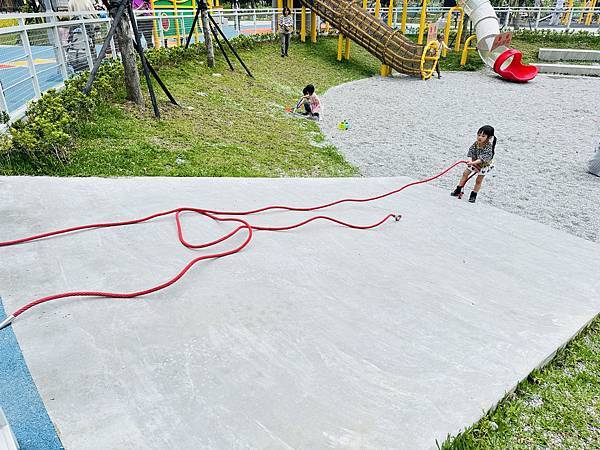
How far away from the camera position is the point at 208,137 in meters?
6.14

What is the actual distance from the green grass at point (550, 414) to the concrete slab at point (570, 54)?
16.6m

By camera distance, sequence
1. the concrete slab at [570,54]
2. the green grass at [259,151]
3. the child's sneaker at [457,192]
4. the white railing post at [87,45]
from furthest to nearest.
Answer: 1. the concrete slab at [570,54]
2. the white railing post at [87,45]
3. the child's sneaker at [457,192]
4. the green grass at [259,151]

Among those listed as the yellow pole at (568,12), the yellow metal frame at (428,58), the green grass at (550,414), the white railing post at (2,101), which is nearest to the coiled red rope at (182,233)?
the green grass at (550,414)

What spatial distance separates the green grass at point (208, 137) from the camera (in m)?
4.81

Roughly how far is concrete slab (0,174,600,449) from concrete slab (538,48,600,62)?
1484 centimetres

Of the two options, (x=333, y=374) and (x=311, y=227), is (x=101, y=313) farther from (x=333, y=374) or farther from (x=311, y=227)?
(x=311, y=227)

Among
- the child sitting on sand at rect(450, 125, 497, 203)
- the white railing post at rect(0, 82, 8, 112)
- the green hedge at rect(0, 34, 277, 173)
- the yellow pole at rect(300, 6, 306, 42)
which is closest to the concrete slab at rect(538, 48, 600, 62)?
the yellow pole at rect(300, 6, 306, 42)

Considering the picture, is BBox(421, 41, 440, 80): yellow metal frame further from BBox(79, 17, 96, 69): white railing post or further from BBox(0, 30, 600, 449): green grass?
BBox(79, 17, 96, 69): white railing post

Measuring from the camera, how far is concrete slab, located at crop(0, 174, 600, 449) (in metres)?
1.72

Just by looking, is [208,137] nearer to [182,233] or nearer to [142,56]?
[142,56]

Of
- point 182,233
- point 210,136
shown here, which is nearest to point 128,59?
point 210,136

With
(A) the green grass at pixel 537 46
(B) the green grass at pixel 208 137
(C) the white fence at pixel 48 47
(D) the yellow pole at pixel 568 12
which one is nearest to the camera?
(B) the green grass at pixel 208 137

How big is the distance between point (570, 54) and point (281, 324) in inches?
694

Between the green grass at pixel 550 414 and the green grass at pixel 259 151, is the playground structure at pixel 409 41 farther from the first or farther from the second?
the green grass at pixel 550 414
